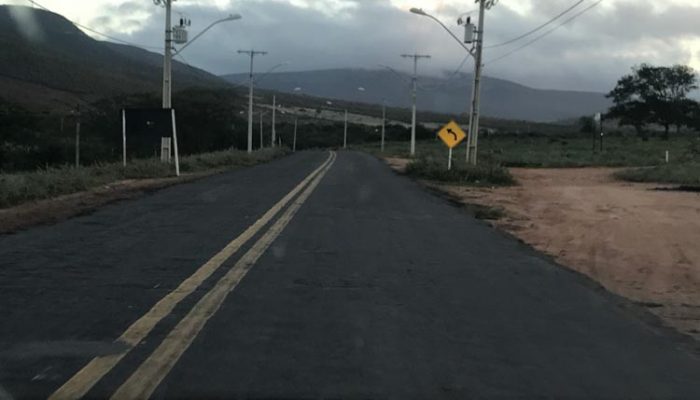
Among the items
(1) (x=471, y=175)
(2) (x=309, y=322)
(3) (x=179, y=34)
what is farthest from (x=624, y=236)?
(3) (x=179, y=34)

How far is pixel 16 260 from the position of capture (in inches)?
387

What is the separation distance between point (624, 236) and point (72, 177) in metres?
14.9

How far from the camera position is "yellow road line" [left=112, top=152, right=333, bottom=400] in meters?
4.98

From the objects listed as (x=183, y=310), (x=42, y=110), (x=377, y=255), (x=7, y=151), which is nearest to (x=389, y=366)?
(x=183, y=310)

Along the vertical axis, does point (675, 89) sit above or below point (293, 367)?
above

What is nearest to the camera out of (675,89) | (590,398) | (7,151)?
(590,398)

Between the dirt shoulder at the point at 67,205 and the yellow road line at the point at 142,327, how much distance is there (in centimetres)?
471

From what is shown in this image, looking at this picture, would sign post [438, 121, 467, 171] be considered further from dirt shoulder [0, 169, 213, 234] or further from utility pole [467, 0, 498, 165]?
dirt shoulder [0, 169, 213, 234]

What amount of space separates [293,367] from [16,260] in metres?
5.81

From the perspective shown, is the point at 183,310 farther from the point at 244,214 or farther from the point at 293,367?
the point at 244,214

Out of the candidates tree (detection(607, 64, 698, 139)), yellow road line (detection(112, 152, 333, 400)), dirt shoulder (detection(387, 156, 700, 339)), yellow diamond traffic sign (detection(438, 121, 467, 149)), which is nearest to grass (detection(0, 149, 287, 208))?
yellow road line (detection(112, 152, 333, 400))

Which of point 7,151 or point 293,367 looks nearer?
point 293,367

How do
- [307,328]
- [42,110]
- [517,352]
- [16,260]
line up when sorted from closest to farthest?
[517,352] < [307,328] < [16,260] < [42,110]

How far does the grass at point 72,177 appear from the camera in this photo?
17.4 m
